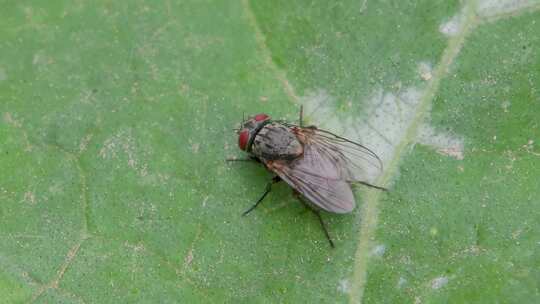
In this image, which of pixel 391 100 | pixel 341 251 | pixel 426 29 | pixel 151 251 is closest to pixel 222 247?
pixel 151 251

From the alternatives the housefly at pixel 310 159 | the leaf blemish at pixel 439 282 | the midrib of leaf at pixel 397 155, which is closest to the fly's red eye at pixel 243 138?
the housefly at pixel 310 159

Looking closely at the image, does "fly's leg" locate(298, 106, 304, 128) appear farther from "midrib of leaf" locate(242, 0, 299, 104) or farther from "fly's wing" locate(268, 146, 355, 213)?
"fly's wing" locate(268, 146, 355, 213)

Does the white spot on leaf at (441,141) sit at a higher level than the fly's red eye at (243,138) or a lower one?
higher

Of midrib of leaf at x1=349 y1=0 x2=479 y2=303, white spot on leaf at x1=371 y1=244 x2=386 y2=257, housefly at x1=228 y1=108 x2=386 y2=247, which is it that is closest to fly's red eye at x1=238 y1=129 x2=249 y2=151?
housefly at x1=228 y1=108 x2=386 y2=247

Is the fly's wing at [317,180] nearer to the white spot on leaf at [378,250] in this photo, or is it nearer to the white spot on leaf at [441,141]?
the white spot on leaf at [378,250]

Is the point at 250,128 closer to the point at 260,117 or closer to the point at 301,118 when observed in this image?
the point at 260,117

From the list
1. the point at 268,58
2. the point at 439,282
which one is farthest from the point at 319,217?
the point at 268,58
